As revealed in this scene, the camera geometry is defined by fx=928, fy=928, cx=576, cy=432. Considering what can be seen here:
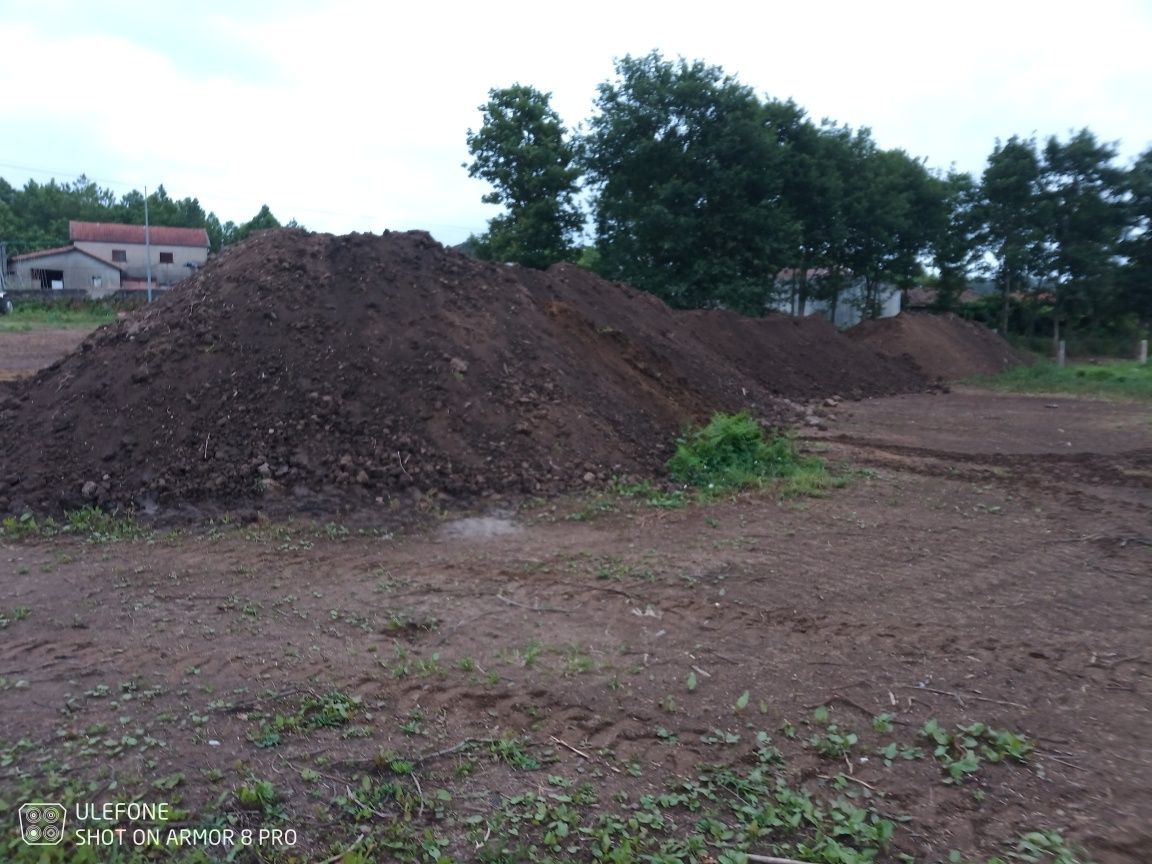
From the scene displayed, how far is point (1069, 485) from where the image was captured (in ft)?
31.9

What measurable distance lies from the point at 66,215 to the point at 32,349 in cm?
3968

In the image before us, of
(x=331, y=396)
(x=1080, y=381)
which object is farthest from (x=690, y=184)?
(x=331, y=396)

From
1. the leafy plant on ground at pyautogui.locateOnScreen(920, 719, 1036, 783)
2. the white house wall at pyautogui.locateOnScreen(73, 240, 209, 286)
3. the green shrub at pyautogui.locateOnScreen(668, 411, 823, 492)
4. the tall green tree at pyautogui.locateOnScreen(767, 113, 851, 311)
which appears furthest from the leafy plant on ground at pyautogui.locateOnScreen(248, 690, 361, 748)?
the white house wall at pyautogui.locateOnScreen(73, 240, 209, 286)

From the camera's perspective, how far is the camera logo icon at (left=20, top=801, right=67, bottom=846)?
3.26 meters

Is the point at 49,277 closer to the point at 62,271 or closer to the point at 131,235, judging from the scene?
the point at 62,271

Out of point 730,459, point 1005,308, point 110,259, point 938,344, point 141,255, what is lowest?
point 730,459

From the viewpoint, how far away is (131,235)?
166 ft

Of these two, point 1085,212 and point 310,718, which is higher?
point 1085,212

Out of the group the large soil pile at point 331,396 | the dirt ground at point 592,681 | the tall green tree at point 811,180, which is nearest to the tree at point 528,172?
the tall green tree at point 811,180

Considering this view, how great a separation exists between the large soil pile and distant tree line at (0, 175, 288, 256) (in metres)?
39.9

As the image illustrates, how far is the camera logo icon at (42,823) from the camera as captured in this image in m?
3.26

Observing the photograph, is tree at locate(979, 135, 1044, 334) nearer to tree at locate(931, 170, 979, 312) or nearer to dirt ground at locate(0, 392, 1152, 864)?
tree at locate(931, 170, 979, 312)

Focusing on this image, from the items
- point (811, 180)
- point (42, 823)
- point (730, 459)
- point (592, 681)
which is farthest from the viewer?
point (811, 180)

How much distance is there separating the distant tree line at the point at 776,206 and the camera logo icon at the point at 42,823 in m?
23.6
